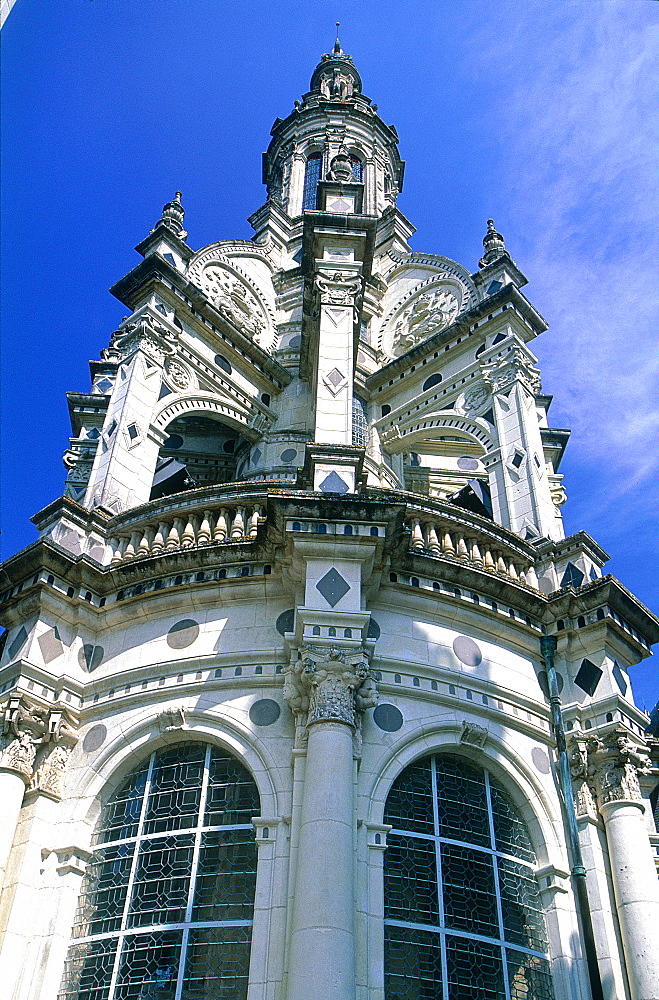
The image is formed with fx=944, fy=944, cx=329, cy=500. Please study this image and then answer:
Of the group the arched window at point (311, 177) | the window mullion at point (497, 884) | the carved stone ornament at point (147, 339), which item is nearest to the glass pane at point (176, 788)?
the window mullion at point (497, 884)

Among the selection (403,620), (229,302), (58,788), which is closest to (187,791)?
(58,788)

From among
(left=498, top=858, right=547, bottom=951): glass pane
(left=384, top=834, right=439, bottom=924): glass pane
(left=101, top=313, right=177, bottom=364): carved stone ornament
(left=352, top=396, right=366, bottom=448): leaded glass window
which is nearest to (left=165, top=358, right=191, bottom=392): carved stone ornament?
(left=101, top=313, right=177, bottom=364): carved stone ornament

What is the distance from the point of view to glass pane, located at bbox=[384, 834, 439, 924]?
11.8m

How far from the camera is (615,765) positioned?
13.5 metres

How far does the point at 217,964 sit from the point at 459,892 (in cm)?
319

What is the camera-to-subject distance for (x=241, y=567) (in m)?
14.3

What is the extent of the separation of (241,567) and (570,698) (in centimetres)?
543

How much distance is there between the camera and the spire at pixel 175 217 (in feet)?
74.5

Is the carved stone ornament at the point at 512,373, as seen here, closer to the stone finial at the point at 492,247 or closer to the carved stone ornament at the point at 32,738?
the stone finial at the point at 492,247

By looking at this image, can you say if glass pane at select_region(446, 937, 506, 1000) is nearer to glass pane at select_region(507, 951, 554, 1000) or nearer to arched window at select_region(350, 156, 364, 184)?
glass pane at select_region(507, 951, 554, 1000)

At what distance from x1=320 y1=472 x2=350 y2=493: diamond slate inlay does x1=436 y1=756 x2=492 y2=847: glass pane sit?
424 centimetres

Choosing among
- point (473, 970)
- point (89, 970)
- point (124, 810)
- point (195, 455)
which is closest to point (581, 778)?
point (473, 970)

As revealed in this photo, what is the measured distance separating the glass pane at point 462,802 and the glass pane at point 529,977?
1.45m

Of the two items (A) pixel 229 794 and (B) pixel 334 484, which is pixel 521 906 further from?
(B) pixel 334 484
